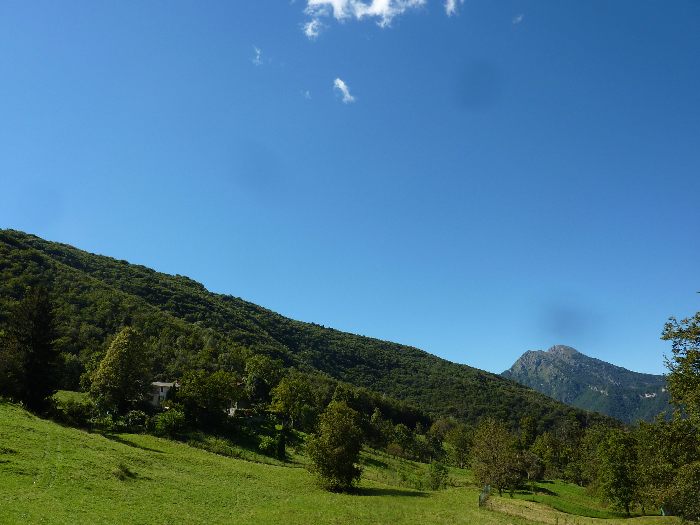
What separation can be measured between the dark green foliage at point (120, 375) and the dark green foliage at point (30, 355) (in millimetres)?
9255

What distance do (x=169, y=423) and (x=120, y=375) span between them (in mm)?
11382

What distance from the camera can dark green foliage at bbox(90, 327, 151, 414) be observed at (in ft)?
217

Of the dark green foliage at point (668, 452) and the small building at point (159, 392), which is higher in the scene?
Answer: the dark green foliage at point (668, 452)

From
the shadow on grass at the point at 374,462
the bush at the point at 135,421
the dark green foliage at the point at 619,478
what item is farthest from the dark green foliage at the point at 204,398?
Result: the dark green foliage at the point at 619,478

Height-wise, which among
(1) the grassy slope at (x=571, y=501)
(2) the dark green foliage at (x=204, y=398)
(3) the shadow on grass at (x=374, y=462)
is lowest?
(3) the shadow on grass at (x=374, y=462)

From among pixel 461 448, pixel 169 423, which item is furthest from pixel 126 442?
pixel 461 448

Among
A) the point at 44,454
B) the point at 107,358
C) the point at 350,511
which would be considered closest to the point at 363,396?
the point at 107,358

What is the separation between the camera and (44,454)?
35094mm

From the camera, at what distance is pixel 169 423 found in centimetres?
6462

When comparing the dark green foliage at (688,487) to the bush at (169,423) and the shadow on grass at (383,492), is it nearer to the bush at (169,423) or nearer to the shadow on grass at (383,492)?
the shadow on grass at (383,492)

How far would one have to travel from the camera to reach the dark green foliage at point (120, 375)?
6600cm

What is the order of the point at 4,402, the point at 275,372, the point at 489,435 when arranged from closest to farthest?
the point at 4,402
the point at 489,435
the point at 275,372

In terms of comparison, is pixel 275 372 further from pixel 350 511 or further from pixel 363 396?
pixel 350 511

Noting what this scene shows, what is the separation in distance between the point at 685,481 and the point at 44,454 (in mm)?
49386
